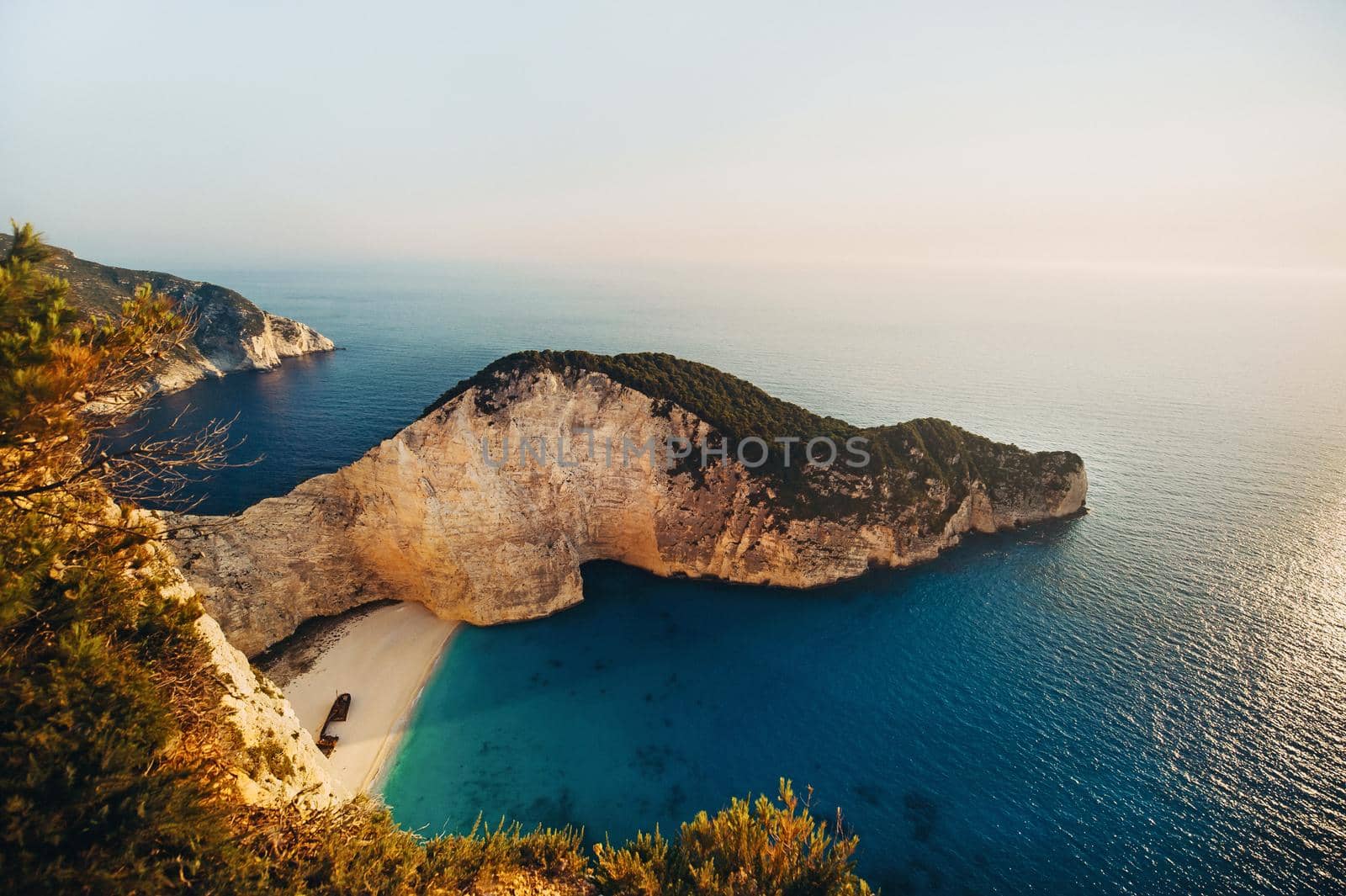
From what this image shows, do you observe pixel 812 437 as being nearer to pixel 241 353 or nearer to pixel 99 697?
pixel 99 697

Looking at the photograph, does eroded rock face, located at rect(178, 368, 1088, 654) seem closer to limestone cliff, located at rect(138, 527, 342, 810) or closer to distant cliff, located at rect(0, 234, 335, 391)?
limestone cliff, located at rect(138, 527, 342, 810)

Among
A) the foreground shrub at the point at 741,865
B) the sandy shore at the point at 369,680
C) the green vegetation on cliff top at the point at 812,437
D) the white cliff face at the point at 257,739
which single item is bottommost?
the sandy shore at the point at 369,680


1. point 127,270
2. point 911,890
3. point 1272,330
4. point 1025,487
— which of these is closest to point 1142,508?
point 1025,487

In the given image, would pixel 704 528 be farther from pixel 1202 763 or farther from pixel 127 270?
pixel 127 270

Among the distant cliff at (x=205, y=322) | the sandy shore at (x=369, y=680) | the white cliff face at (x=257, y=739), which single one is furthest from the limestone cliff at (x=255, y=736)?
the distant cliff at (x=205, y=322)

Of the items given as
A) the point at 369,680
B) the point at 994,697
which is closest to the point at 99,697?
the point at 369,680

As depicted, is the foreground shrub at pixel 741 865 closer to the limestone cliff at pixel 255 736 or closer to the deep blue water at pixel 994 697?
the deep blue water at pixel 994 697
